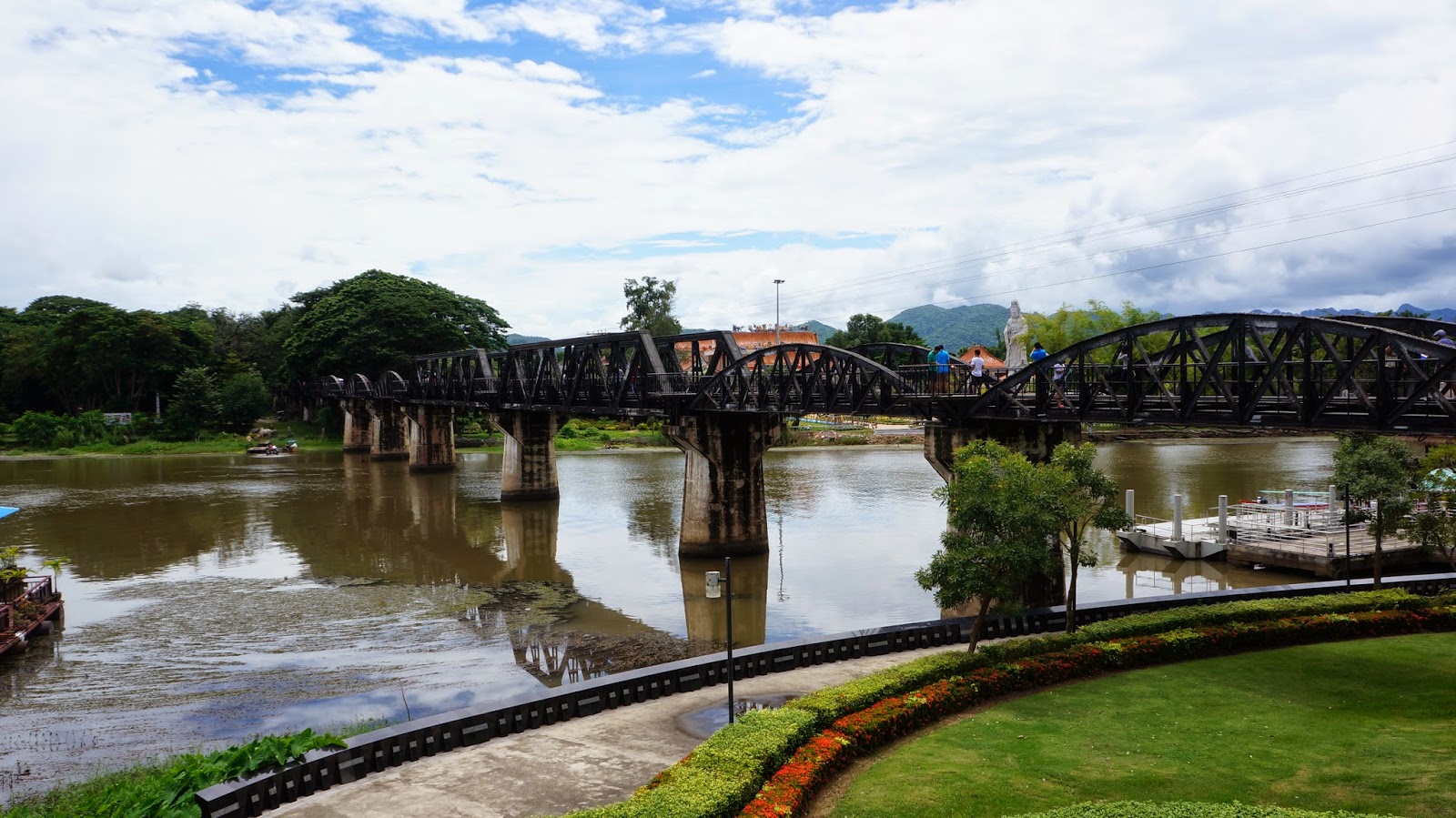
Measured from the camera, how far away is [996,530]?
2195 cm

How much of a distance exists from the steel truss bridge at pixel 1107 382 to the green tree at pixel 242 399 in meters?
65.0

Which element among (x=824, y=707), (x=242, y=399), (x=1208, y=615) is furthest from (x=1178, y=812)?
(x=242, y=399)

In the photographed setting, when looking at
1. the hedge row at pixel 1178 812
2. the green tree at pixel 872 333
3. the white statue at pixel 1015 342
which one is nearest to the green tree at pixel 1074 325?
the green tree at pixel 872 333

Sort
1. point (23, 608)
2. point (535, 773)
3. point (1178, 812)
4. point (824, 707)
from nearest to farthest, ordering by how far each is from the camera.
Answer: point (1178, 812) → point (535, 773) → point (824, 707) → point (23, 608)

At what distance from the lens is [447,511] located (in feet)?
206

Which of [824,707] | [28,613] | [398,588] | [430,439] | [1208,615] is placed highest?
[430,439]

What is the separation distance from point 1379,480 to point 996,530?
14.9 metres

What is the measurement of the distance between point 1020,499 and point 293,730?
1735 cm

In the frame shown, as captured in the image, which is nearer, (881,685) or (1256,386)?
(881,685)

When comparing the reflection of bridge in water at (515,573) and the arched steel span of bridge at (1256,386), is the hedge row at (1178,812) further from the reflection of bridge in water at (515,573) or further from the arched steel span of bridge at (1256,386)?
the reflection of bridge in water at (515,573)

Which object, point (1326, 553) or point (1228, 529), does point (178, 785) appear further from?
point (1228, 529)

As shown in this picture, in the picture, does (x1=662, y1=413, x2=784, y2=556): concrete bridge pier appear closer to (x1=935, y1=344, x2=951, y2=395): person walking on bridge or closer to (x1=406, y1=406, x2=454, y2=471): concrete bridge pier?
(x1=935, y1=344, x2=951, y2=395): person walking on bridge

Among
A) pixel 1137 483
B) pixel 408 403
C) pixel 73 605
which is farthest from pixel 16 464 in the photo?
pixel 1137 483

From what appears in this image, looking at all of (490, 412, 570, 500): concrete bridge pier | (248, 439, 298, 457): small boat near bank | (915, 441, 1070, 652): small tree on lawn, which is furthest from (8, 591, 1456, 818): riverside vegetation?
(248, 439, 298, 457): small boat near bank
